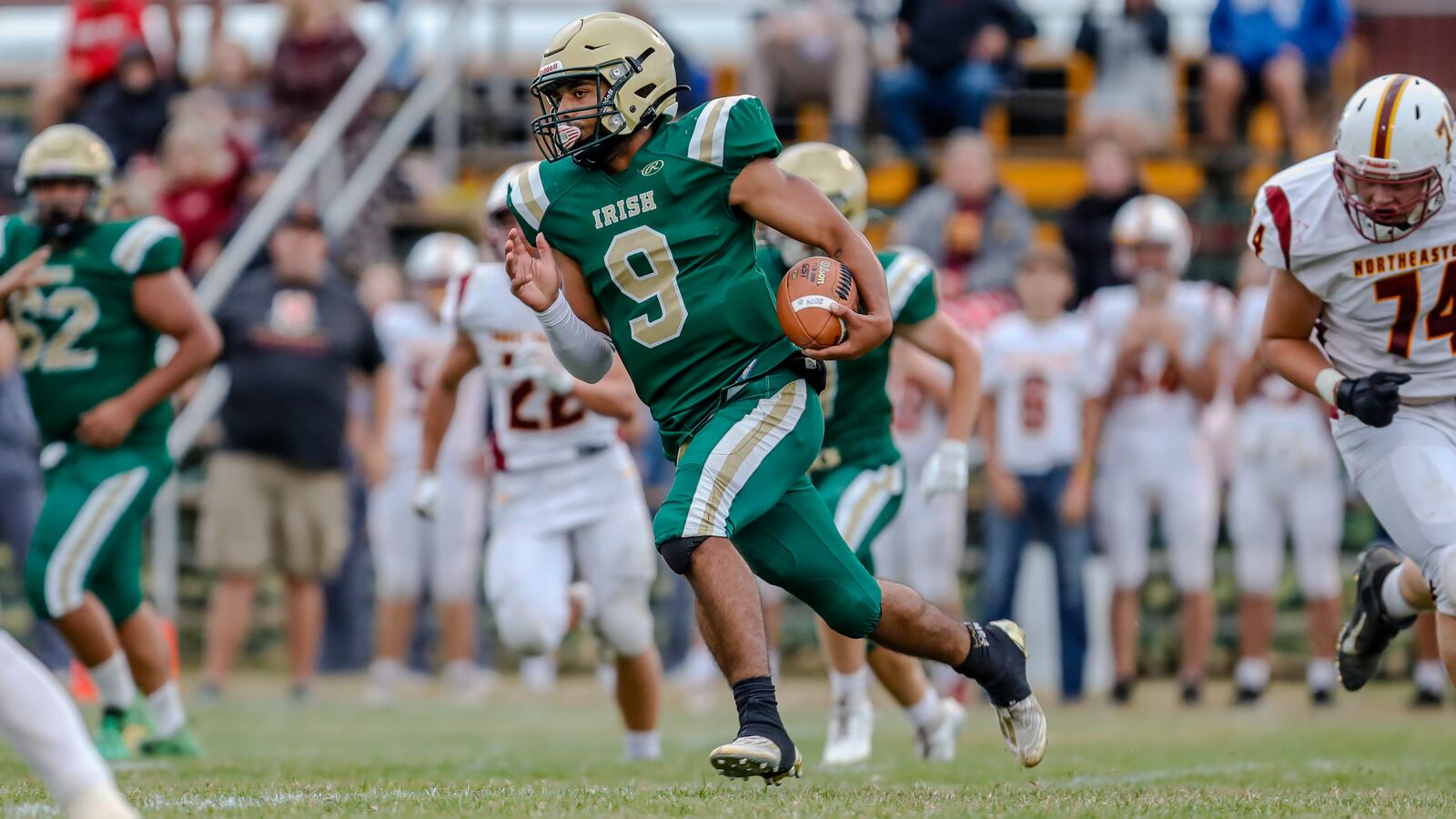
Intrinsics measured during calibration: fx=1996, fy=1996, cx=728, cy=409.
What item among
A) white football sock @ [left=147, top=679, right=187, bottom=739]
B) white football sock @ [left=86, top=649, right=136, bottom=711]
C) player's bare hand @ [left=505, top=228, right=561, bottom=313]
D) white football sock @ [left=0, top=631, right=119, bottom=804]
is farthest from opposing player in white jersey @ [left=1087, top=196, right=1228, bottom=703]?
white football sock @ [left=0, top=631, right=119, bottom=804]

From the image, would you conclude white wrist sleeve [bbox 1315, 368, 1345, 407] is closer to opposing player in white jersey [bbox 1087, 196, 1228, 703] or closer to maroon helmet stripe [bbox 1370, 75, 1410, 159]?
maroon helmet stripe [bbox 1370, 75, 1410, 159]

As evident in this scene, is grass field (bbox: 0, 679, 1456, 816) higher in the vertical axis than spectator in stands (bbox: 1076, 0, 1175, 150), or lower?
lower

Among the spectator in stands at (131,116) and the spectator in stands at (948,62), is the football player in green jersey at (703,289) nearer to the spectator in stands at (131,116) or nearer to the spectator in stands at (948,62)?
the spectator in stands at (948,62)

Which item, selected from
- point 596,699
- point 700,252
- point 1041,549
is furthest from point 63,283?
point 1041,549

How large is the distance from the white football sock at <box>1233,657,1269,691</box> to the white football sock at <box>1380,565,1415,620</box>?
3.82 m

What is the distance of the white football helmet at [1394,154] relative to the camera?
5211 mm

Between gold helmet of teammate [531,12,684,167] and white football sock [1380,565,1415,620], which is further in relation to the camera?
white football sock [1380,565,1415,620]

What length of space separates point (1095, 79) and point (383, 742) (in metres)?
7.07

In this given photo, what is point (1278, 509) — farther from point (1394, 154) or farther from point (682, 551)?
point (682, 551)

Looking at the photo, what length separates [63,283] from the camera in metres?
6.85

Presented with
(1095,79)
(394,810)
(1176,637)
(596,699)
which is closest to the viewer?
(394,810)

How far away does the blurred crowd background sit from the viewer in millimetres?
11297

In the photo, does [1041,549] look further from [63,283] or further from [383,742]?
[63,283]

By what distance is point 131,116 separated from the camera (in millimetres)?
12734
